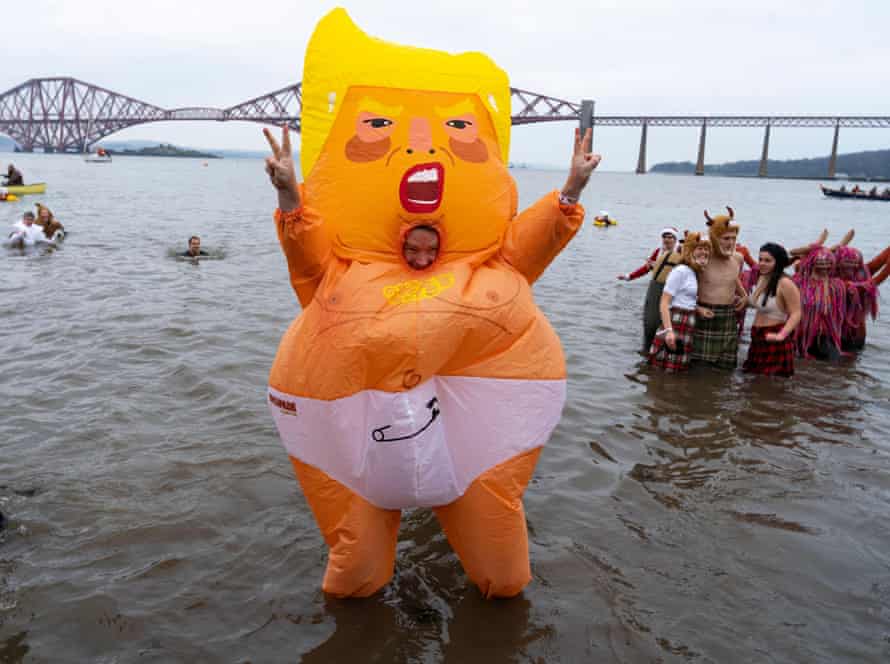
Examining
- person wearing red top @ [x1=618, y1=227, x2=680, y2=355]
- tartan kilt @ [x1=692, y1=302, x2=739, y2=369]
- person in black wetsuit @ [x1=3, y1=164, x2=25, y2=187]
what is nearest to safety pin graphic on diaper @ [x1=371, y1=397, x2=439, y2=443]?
tartan kilt @ [x1=692, y1=302, x2=739, y2=369]

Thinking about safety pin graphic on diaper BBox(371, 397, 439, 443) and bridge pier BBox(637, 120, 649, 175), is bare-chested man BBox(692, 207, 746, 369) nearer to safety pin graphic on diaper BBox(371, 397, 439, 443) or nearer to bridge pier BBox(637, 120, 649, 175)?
safety pin graphic on diaper BBox(371, 397, 439, 443)

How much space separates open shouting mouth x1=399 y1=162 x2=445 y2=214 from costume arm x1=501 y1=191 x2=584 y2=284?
1.39ft

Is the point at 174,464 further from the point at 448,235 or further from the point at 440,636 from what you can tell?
the point at 448,235

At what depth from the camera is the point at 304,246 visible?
313 cm

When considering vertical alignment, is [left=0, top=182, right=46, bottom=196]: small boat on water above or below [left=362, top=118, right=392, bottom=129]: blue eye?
below

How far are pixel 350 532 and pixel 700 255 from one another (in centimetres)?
527

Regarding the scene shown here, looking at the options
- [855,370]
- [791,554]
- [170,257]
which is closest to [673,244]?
[855,370]

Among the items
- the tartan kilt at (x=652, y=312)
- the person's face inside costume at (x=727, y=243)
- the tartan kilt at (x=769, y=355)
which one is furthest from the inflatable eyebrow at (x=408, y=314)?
the tartan kilt at (x=652, y=312)

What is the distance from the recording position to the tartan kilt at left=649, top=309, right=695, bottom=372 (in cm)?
751

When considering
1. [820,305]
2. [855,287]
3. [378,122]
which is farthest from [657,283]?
[378,122]

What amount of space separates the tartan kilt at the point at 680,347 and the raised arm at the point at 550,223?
4.53 meters

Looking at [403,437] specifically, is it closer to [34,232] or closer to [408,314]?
[408,314]

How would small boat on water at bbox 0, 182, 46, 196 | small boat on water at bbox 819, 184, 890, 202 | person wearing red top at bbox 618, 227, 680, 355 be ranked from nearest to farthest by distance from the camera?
person wearing red top at bbox 618, 227, 680, 355 → small boat on water at bbox 0, 182, 46, 196 → small boat on water at bbox 819, 184, 890, 202

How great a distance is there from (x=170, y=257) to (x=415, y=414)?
45.8 ft
